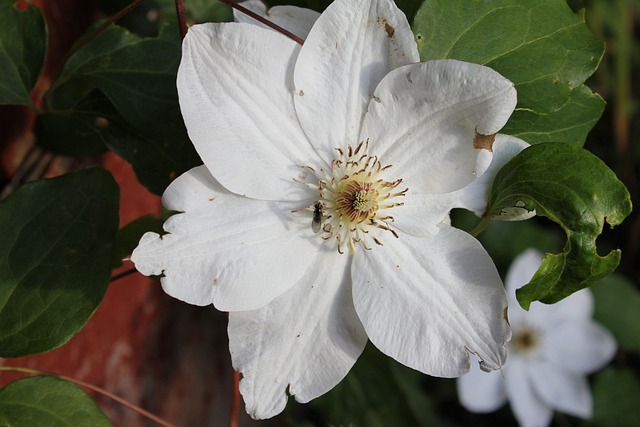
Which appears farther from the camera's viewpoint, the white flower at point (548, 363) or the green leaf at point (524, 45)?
the white flower at point (548, 363)

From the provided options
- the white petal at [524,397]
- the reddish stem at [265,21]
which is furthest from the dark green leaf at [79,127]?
the white petal at [524,397]

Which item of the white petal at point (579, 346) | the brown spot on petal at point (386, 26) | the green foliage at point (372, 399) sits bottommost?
the white petal at point (579, 346)

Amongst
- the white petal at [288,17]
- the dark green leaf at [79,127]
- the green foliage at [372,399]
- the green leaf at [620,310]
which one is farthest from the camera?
the green leaf at [620,310]

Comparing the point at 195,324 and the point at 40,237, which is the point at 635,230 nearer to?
the point at 195,324

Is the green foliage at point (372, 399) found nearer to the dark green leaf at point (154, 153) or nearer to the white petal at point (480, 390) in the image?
the white petal at point (480, 390)

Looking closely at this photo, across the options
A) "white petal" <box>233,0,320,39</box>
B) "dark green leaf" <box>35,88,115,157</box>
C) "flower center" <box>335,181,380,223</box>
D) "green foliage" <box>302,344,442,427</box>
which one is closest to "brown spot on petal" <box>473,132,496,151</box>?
"flower center" <box>335,181,380,223</box>

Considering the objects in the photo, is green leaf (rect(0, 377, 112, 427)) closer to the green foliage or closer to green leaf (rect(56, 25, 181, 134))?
green leaf (rect(56, 25, 181, 134))
